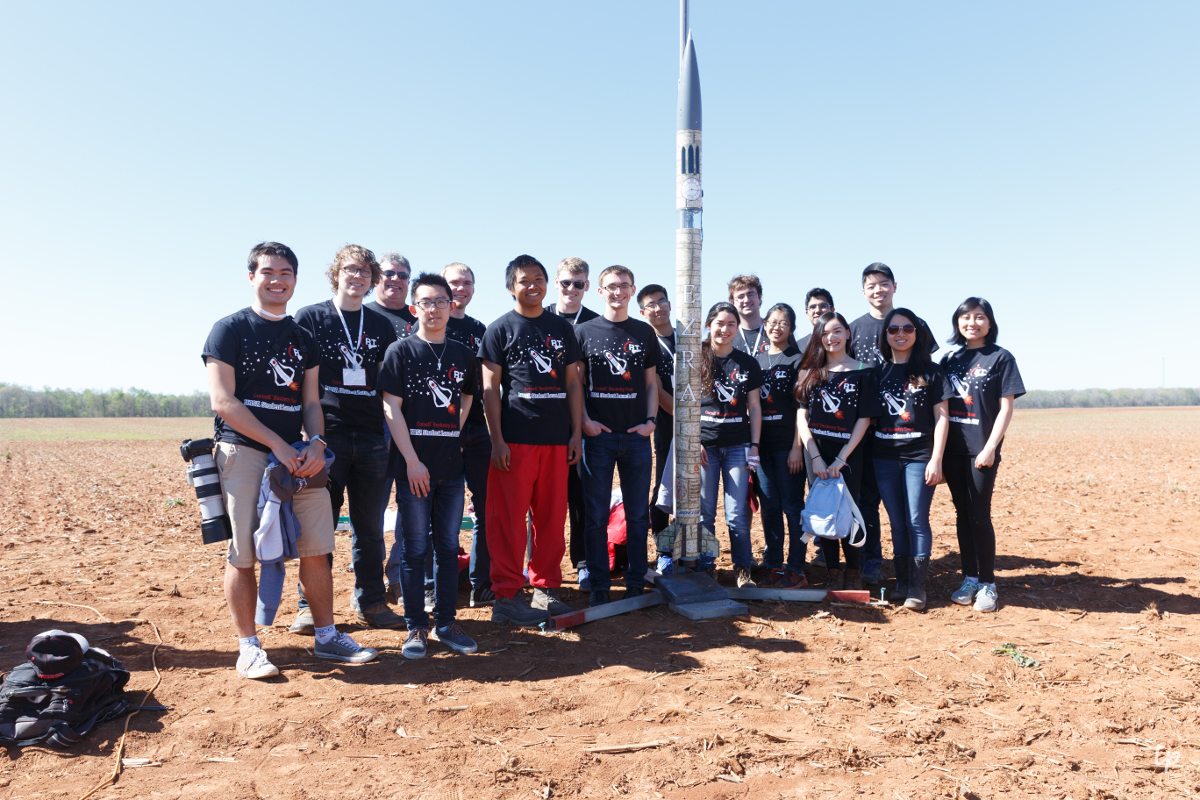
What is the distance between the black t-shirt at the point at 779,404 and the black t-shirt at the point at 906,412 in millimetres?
712

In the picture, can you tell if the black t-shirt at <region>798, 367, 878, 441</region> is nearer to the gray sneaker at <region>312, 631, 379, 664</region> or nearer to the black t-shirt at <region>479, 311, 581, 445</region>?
the black t-shirt at <region>479, 311, 581, 445</region>

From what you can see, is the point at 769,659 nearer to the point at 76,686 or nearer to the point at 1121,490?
the point at 76,686

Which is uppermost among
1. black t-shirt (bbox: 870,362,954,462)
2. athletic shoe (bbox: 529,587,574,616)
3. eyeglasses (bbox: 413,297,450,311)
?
eyeglasses (bbox: 413,297,450,311)

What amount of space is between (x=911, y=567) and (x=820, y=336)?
Result: 203 centimetres

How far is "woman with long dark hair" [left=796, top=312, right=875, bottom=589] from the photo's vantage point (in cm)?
586

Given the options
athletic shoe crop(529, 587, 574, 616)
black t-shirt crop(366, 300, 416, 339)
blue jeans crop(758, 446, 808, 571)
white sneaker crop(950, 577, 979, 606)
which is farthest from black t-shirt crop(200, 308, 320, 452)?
white sneaker crop(950, 577, 979, 606)

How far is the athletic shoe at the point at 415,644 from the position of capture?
14.8ft

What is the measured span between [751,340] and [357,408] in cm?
364

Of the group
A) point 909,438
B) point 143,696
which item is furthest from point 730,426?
point 143,696

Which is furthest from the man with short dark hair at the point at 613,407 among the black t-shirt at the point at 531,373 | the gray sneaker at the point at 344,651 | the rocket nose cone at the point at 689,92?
the gray sneaker at the point at 344,651

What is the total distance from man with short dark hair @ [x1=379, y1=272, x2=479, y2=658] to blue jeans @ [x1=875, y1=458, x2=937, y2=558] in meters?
3.43

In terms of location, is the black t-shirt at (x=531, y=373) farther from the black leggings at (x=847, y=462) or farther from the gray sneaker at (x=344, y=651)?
the black leggings at (x=847, y=462)

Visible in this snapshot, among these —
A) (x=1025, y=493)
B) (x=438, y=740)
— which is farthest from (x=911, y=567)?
(x=1025, y=493)

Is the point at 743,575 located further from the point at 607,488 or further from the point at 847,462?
the point at 607,488
